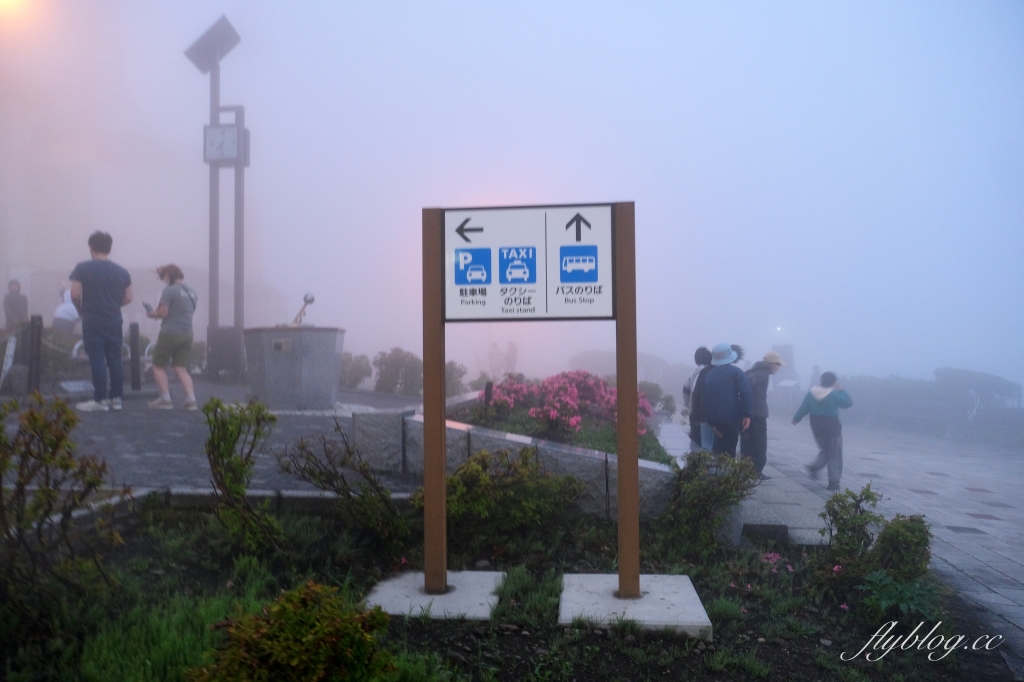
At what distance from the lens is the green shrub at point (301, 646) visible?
6.70ft

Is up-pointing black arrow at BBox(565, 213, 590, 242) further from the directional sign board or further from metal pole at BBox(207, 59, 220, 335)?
metal pole at BBox(207, 59, 220, 335)

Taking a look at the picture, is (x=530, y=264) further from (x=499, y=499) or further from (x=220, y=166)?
(x=220, y=166)

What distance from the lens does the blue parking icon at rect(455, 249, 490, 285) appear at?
3941mm

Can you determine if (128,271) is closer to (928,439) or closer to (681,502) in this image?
(681,502)

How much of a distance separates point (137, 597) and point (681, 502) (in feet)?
9.99

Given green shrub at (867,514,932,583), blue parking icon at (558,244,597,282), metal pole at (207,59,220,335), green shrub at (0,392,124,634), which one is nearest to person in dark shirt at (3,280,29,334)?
metal pole at (207,59,220,335)

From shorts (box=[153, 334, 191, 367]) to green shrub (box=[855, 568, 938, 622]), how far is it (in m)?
6.71

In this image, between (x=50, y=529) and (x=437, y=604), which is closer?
(x=50, y=529)

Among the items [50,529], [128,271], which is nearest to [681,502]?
[50,529]

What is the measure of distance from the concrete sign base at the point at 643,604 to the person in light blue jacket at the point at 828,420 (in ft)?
15.9

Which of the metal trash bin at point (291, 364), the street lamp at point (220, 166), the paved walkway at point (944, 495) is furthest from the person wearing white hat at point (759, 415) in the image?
the street lamp at point (220, 166)

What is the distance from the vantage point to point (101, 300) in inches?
278

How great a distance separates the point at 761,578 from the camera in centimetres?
424

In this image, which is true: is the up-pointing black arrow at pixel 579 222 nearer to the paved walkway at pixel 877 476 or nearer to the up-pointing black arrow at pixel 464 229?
the up-pointing black arrow at pixel 464 229
